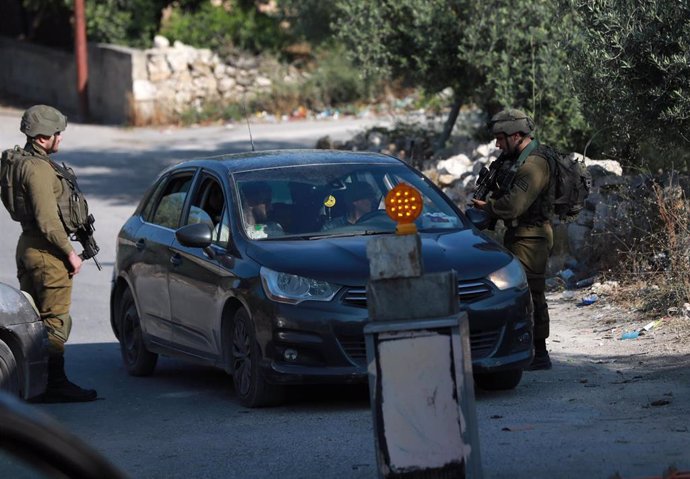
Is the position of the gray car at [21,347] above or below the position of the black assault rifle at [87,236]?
below

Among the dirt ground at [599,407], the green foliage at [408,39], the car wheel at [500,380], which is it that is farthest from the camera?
the green foliage at [408,39]

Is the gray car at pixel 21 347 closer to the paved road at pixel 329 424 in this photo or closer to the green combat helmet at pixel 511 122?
the paved road at pixel 329 424

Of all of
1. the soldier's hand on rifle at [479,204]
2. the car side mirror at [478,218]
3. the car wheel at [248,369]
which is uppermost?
the soldier's hand on rifle at [479,204]

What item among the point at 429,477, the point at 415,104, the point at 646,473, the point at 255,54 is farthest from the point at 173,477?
the point at 255,54

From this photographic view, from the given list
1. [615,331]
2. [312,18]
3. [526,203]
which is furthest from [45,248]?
[312,18]

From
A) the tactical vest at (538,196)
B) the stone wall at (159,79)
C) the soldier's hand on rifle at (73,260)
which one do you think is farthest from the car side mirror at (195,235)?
the stone wall at (159,79)

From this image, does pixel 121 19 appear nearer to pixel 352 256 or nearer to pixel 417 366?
pixel 352 256

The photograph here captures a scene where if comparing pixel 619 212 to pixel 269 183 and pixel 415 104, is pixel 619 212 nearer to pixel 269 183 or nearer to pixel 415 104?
pixel 269 183

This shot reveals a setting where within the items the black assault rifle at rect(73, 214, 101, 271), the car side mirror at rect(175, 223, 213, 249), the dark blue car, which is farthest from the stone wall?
the car side mirror at rect(175, 223, 213, 249)

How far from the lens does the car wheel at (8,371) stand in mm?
7844

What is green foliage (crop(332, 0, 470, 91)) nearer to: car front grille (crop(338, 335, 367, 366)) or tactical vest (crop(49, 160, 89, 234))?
tactical vest (crop(49, 160, 89, 234))

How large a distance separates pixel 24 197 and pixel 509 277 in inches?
126

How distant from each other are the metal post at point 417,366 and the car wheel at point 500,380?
2719mm

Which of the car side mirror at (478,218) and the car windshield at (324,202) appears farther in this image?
the car side mirror at (478,218)
